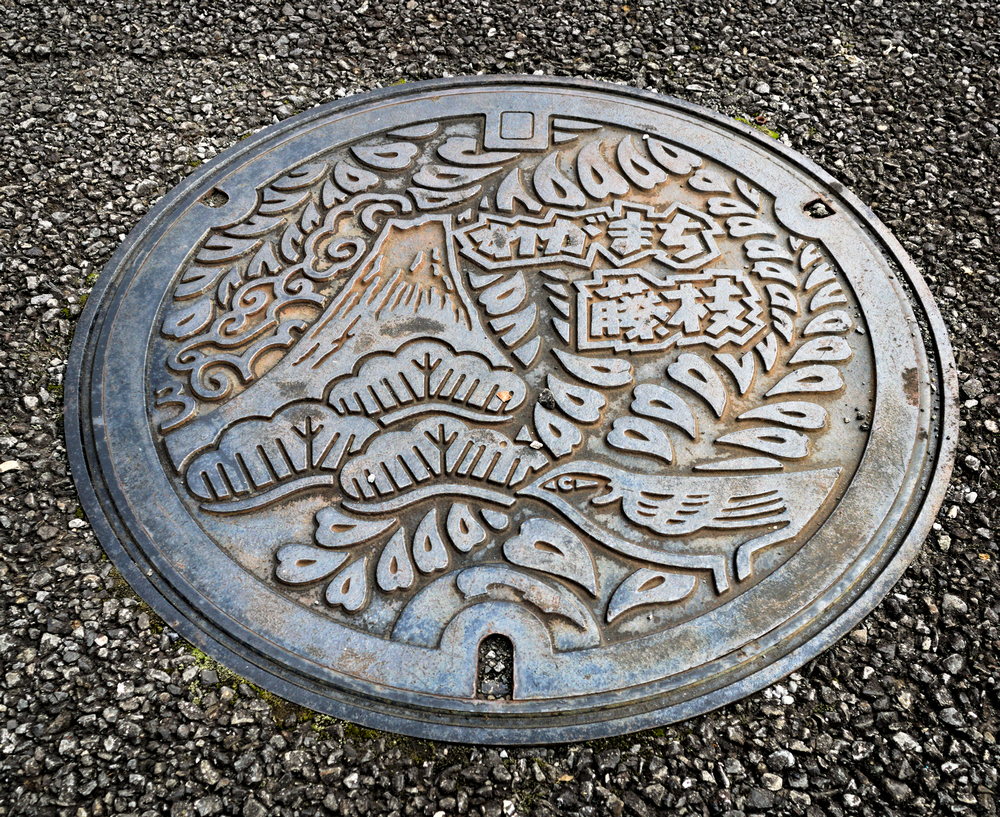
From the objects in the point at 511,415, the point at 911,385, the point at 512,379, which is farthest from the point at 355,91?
the point at 911,385

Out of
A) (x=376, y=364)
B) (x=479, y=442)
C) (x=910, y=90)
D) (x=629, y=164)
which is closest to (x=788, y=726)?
(x=479, y=442)

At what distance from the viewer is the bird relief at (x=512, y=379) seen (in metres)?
2.11

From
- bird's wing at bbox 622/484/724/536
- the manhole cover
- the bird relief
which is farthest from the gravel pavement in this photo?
bird's wing at bbox 622/484/724/536

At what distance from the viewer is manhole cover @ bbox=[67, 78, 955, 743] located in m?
2.02

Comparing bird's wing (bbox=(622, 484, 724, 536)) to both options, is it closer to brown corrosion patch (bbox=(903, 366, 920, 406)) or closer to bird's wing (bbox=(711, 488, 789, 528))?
bird's wing (bbox=(711, 488, 789, 528))

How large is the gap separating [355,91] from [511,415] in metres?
1.54

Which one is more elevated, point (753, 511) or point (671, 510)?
point (753, 511)

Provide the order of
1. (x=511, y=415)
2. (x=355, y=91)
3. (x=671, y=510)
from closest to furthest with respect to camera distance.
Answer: (x=671, y=510), (x=511, y=415), (x=355, y=91)

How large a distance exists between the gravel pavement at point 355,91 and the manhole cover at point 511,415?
0.28 feet

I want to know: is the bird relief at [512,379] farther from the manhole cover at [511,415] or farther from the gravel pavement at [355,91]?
the gravel pavement at [355,91]

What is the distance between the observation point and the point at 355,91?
127 inches

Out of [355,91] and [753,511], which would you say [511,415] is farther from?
[355,91]

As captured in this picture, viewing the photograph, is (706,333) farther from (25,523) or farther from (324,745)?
(25,523)

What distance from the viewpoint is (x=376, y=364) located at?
7.98 ft
